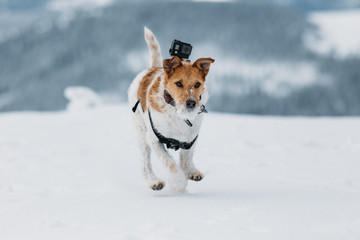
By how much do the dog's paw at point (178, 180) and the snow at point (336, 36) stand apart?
5524 inches

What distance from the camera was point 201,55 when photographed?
588 feet

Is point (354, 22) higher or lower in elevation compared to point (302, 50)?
higher

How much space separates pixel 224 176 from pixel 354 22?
616 ft

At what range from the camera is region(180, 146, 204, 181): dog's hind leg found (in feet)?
15.3

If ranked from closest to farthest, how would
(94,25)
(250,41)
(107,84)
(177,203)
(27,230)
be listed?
(27,230) < (177,203) < (107,84) < (250,41) < (94,25)

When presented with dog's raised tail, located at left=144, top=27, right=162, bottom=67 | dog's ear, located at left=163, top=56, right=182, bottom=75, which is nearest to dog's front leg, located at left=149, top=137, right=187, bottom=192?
dog's ear, located at left=163, top=56, right=182, bottom=75

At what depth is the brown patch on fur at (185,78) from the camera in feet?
12.7

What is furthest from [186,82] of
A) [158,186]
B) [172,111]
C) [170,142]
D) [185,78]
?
[158,186]

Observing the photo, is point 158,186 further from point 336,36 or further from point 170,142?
point 336,36

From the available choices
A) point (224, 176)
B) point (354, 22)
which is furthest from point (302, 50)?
point (224, 176)

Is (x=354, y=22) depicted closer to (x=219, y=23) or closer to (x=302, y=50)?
(x=302, y=50)

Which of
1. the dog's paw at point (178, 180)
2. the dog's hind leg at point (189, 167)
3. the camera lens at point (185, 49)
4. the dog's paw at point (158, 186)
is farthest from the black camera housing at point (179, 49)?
the dog's paw at point (158, 186)

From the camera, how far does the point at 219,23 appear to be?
188 meters

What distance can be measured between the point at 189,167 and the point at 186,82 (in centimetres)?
125
